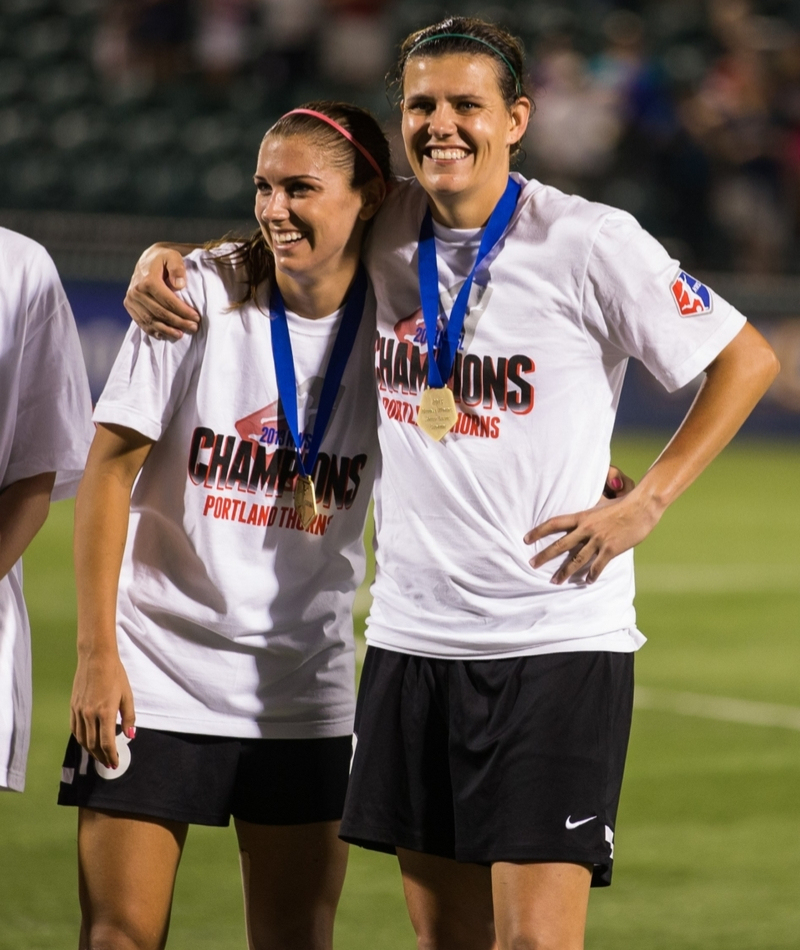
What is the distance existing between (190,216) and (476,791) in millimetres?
14239

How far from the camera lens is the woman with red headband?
135 inches

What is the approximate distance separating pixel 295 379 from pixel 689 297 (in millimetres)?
812

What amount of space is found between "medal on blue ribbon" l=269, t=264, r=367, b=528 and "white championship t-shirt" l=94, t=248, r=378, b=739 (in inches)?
1.0

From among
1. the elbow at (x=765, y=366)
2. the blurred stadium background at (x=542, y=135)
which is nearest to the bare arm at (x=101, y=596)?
the elbow at (x=765, y=366)

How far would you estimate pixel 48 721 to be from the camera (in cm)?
698

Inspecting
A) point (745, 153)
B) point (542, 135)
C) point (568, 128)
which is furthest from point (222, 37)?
point (745, 153)

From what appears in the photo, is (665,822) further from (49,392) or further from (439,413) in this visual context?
(49,392)

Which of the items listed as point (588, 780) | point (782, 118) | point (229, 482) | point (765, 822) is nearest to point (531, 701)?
point (588, 780)

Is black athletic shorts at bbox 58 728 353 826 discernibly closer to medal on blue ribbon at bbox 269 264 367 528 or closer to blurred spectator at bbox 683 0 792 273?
medal on blue ribbon at bbox 269 264 367 528

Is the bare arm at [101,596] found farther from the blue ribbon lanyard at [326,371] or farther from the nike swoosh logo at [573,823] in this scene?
the nike swoosh logo at [573,823]

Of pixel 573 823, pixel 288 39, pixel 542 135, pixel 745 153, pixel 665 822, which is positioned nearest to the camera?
pixel 573 823

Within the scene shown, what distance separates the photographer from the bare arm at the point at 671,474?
10.7ft

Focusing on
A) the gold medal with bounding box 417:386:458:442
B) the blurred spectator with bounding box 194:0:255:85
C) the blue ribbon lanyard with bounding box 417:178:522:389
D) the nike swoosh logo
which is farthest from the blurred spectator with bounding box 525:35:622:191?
the nike swoosh logo

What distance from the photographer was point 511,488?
130 inches
